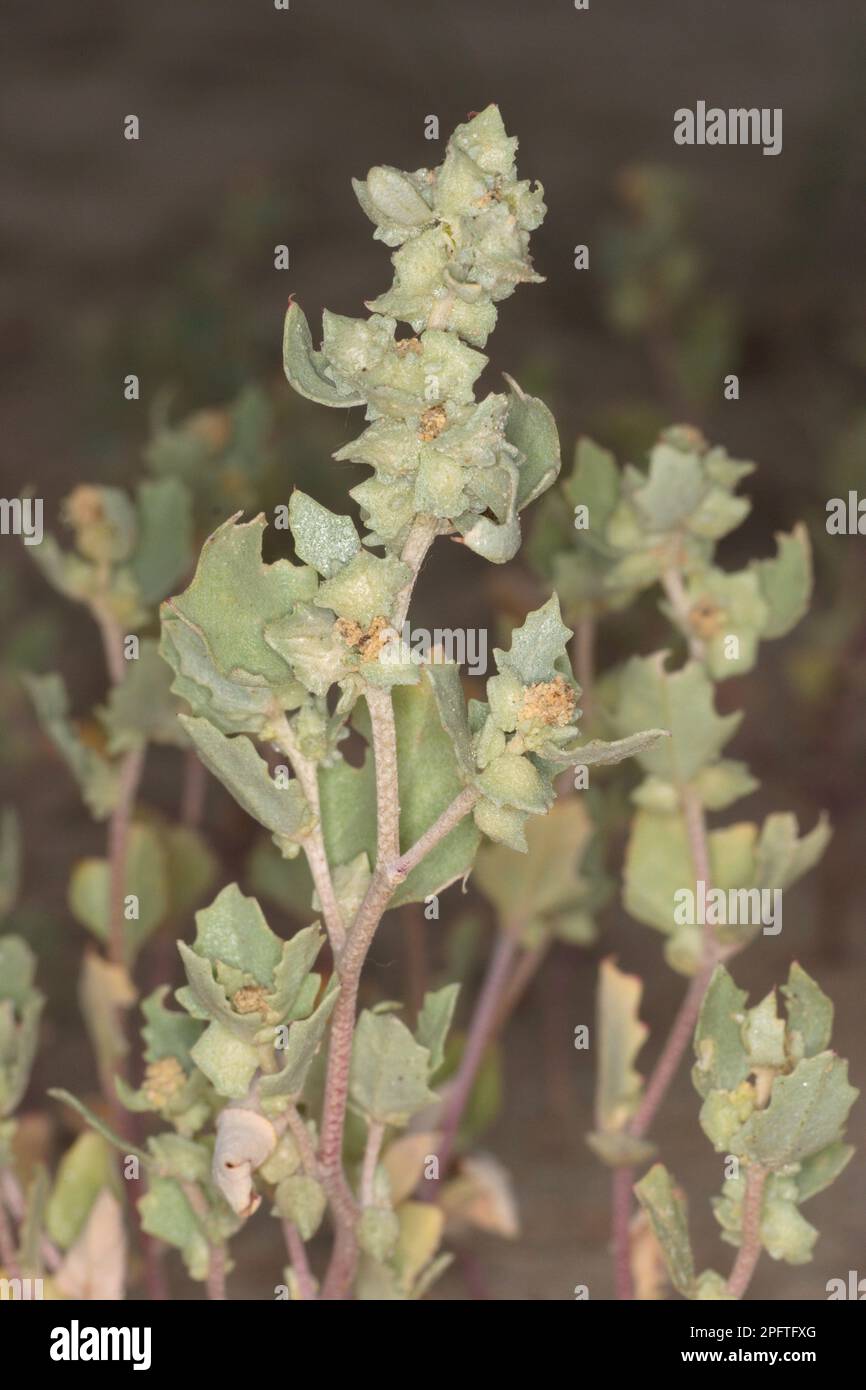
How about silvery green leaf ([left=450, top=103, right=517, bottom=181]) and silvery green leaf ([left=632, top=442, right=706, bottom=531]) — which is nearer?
silvery green leaf ([left=450, top=103, right=517, bottom=181])

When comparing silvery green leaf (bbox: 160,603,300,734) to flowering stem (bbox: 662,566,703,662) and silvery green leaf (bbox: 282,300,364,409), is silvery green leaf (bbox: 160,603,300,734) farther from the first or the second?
flowering stem (bbox: 662,566,703,662)

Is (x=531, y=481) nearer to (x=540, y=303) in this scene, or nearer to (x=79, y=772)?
(x=79, y=772)

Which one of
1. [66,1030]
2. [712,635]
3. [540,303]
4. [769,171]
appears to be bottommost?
[66,1030]

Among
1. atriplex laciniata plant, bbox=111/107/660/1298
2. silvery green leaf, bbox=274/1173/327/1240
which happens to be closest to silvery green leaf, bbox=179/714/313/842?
atriplex laciniata plant, bbox=111/107/660/1298

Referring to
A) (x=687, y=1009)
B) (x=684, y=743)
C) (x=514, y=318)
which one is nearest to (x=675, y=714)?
(x=684, y=743)

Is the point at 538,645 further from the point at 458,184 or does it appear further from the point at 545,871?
the point at 545,871

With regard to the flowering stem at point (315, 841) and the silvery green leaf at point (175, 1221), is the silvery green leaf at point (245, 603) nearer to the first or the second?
the flowering stem at point (315, 841)

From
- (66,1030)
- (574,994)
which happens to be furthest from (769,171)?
(66,1030)
